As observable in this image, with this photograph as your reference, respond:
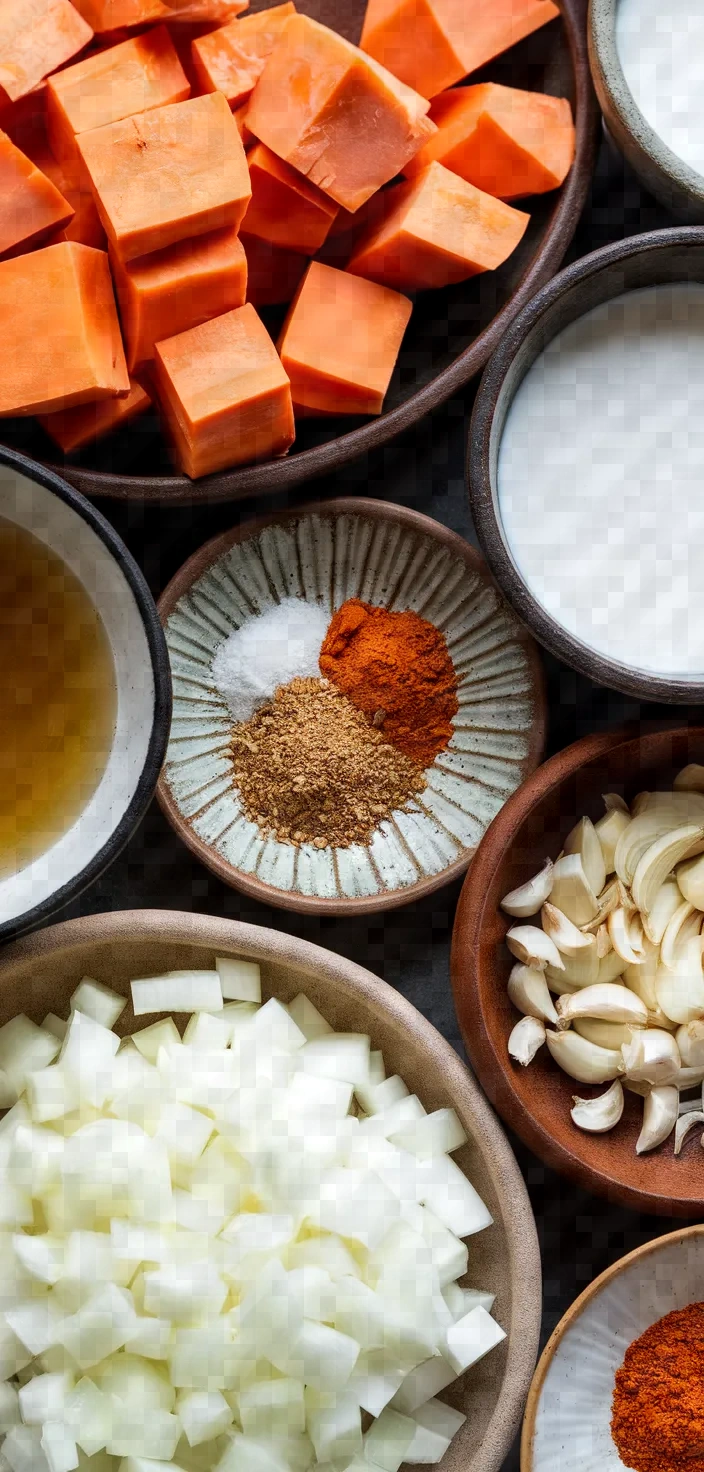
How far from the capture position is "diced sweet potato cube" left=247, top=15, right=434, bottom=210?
4.79 ft

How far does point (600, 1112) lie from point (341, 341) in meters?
1.02

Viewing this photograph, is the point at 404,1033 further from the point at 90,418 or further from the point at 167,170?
the point at 167,170

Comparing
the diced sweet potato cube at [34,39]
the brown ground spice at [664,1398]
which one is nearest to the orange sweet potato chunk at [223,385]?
the diced sweet potato cube at [34,39]

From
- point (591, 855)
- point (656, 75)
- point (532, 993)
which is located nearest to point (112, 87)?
point (656, 75)

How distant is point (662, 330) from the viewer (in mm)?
1578

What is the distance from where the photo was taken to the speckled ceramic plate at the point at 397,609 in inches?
64.3

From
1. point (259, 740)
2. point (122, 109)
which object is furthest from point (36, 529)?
point (122, 109)

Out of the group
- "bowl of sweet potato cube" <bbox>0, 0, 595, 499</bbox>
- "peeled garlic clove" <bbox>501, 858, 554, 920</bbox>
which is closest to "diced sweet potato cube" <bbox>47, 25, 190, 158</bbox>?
"bowl of sweet potato cube" <bbox>0, 0, 595, 499</bbox>

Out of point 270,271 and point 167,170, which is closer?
point 167,170

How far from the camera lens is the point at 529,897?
5.06 ft

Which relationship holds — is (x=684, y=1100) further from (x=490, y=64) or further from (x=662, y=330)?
(x=490, y=64)

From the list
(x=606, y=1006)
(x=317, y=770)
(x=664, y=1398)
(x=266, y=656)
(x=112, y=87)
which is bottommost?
(x=664, y=1398)

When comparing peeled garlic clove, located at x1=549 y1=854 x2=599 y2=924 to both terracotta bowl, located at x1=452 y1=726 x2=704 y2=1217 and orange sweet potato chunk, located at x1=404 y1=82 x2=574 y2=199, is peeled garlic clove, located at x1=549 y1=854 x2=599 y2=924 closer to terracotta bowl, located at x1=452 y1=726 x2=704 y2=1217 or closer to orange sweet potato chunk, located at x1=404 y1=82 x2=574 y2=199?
terracotta bowl, located at x1=452 y1=726 x2=704 y2=1217

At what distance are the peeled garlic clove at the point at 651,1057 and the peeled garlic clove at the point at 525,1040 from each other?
0.35 ft
